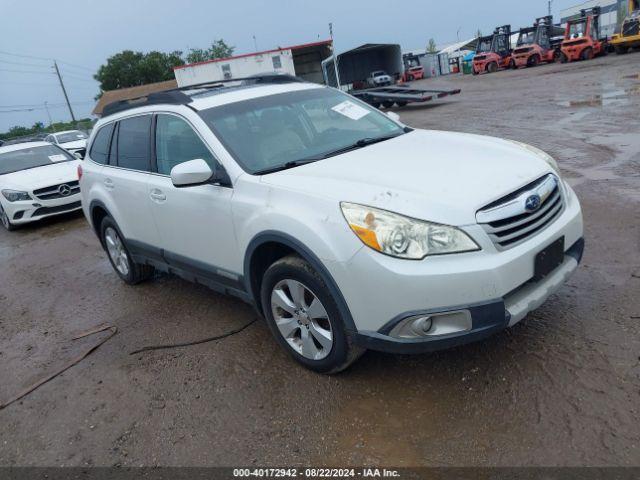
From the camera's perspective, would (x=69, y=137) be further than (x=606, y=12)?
No

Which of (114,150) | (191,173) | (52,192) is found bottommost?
(52,192)

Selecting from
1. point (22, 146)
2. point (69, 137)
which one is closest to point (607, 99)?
point (22, 146)

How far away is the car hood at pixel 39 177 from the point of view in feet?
31.3

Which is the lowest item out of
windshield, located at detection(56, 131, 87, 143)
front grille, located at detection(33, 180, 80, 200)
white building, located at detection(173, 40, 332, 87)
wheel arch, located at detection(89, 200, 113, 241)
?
front grille, located at detection(33, 180, 80, 200)

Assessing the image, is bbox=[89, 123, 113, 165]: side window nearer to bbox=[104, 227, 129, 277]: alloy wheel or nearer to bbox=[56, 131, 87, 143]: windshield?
bbox=[104, 227, 129, 277]: alloy wheel

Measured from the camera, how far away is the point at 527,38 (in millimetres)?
34250

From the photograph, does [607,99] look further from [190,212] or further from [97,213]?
[190,212]

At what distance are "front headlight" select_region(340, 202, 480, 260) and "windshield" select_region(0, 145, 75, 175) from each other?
9.89 metres

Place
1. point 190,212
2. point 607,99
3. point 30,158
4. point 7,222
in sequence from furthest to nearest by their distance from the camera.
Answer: point 607,99
point 30,158
point 7,222
point 190,212

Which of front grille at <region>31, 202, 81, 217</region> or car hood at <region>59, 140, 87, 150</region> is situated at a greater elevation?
car hood at <region>59, 140, 87, 150</region>

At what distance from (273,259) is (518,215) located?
1542 millimetres

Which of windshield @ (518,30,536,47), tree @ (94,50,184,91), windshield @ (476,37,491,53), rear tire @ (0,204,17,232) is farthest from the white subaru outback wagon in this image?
tree @ (94,50,184,91)

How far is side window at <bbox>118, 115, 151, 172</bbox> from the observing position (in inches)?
175

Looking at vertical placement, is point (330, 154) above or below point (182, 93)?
below
